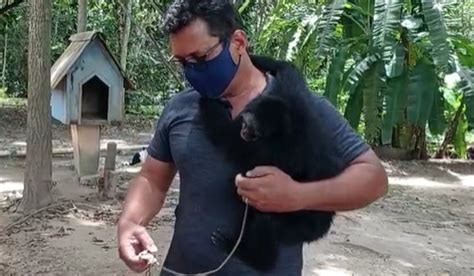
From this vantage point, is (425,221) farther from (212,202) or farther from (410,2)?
(212,202)

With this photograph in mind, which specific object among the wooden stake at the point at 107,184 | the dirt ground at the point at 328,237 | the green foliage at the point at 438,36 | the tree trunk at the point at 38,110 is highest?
the green foliage at the point at 438,36

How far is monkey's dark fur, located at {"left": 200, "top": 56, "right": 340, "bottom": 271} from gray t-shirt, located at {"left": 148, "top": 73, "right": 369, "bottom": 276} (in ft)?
0.07

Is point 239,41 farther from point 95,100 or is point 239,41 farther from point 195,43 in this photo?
point 95,100

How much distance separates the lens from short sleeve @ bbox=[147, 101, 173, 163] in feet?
5.07

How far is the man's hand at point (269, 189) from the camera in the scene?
1.31 meters

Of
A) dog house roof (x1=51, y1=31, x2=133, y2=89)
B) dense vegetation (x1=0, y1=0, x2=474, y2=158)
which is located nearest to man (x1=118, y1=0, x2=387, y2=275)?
dog house roof (x1=51, y1=31, x2=133, y2=89)

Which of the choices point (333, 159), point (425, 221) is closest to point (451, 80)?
point (425, 221)

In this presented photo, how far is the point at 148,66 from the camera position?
16.0 m

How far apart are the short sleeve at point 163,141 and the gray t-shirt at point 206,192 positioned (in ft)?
0.05

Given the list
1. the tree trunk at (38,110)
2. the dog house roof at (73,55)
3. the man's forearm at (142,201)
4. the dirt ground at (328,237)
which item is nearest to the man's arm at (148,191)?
the man's forearm at (142,201)

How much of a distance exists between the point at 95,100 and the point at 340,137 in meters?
4.98

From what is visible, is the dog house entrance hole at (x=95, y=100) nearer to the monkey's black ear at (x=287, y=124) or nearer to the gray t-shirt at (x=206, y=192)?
the gray t-shirt at (x=206, y=192)

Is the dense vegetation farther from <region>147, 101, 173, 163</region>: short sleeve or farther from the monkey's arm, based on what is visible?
the monkey's arm

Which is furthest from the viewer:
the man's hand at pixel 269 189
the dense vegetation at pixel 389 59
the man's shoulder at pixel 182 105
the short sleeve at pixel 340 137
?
the dense vegetation at pixel 389 59
